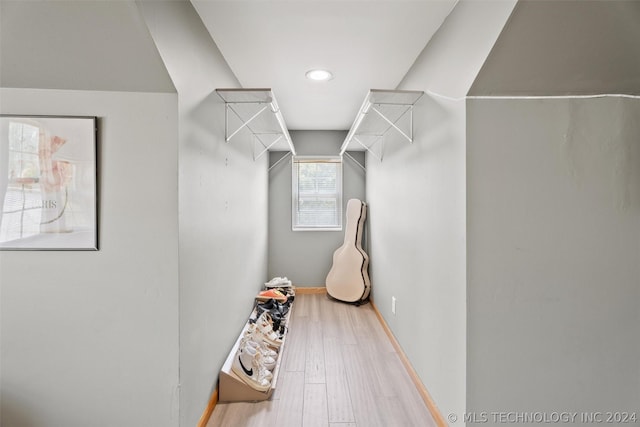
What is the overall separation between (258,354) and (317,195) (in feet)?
7.99

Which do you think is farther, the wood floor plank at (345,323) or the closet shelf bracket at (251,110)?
the wood floor plank at (345,323)

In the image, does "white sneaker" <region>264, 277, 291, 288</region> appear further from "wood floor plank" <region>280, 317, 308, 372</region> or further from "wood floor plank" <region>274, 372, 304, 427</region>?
"wood floor plank" <region>274, 372, 304, 427</region>

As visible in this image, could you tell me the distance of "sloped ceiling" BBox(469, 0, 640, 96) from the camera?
1.14 m

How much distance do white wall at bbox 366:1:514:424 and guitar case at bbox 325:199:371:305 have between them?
1.06 metres

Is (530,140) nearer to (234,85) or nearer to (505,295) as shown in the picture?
(505,295)

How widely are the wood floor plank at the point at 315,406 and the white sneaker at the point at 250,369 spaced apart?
0.26m

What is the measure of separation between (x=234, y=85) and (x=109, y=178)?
124 centimetres

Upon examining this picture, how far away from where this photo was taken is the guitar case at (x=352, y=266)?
3.53 meters

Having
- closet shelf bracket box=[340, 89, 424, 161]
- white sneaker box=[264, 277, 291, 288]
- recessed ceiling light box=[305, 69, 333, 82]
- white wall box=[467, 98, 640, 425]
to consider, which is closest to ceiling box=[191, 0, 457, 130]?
recessed ceiling light box=[305, 69, 333, 82]

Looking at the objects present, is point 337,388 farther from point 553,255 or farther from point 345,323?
point 553,255

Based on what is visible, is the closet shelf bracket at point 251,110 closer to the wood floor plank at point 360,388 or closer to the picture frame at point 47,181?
the picture frame at point 47,181

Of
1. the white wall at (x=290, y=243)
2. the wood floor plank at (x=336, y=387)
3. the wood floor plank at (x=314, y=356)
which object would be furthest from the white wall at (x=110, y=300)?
the white wall at (x=290, y=243)

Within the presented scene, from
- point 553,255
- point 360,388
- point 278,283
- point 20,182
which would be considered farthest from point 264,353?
point 553,255

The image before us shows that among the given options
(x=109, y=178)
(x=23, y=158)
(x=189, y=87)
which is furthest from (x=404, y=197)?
(x=23, y=158)
